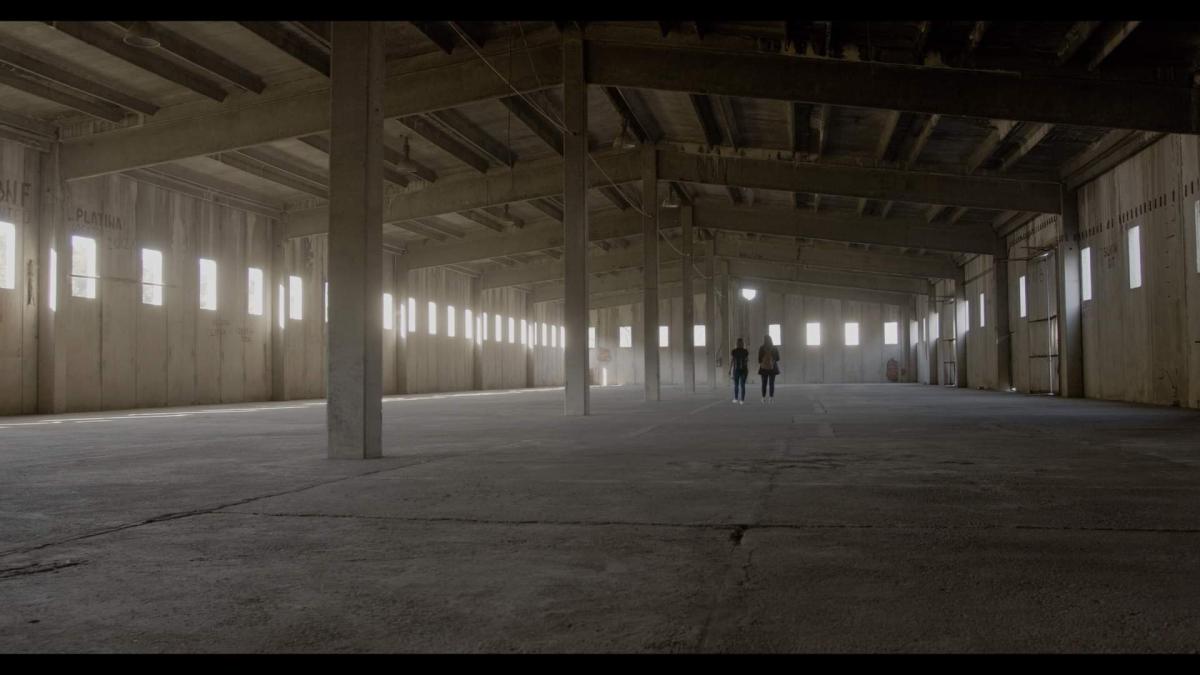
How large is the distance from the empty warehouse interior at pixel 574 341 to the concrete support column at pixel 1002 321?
0.39ft

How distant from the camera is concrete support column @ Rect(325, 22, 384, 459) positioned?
9.02 metres

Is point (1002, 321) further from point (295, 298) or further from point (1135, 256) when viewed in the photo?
point (295, 298)

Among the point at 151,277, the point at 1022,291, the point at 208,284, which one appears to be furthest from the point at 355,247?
the point at 1022,291

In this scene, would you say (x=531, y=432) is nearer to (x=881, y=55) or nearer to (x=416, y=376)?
(x=881, y=55)

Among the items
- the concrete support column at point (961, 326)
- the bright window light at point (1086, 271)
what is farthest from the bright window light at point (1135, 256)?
the concrete support column at point (961, 326)

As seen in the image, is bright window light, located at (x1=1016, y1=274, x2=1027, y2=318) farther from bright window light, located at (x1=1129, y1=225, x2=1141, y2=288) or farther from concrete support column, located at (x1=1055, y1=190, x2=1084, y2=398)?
bright window light, located at (x1=1129, y1=225, x2=1141, y2=288)

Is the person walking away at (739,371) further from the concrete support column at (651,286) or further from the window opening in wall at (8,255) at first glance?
the window opening in wall at (8,255)

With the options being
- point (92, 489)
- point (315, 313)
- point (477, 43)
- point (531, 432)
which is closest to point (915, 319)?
point (315, 313)

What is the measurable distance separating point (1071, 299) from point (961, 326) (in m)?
14.2

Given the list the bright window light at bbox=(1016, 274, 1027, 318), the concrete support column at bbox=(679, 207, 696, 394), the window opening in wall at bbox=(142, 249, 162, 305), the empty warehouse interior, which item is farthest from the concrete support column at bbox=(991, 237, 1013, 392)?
the window opening in wall at bbox=(142, 249, 162, 305)

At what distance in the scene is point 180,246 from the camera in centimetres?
2383

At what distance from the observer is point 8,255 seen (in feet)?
62.2

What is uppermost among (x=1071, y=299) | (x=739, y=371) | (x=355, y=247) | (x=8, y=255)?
(x=8, y=255)

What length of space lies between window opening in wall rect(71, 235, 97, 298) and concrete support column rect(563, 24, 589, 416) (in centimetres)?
1175
